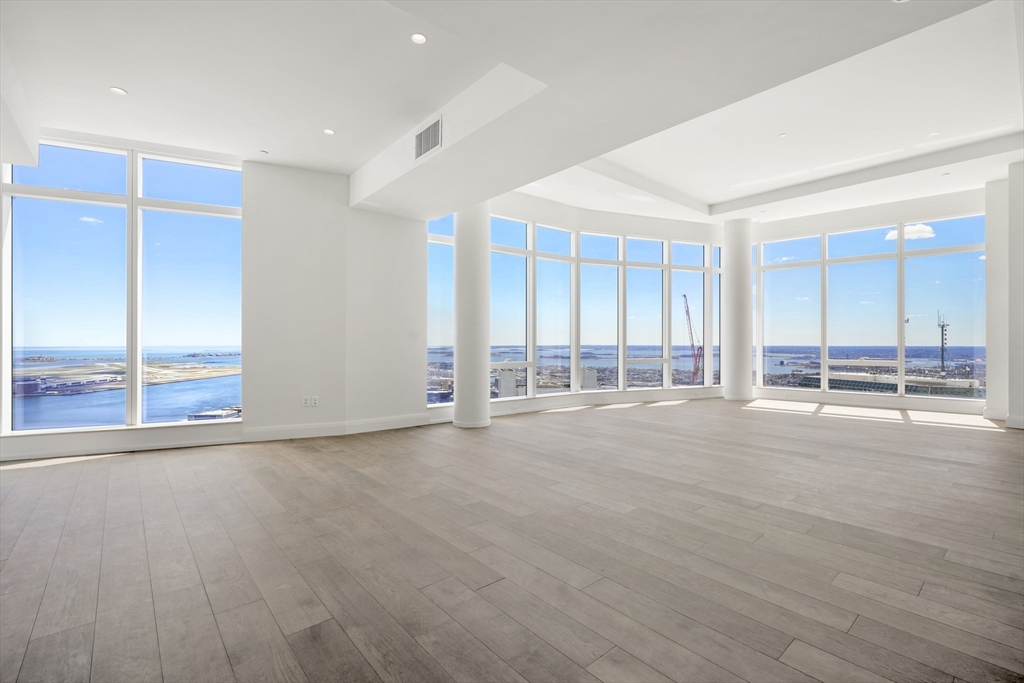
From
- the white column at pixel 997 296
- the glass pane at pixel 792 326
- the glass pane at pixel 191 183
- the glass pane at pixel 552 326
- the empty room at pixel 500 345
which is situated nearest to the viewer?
the empty room at pixel 500 345

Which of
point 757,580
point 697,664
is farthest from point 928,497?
point 697,664

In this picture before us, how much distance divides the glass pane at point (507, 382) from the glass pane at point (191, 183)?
14.5 ft

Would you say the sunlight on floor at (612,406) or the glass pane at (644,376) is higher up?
the glass pane at (644,376)

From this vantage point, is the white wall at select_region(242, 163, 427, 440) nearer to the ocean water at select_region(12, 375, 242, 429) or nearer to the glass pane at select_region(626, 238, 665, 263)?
the ocean water at select_region(12, 375, 242, 429)

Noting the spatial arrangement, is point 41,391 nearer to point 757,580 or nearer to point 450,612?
point 450,612

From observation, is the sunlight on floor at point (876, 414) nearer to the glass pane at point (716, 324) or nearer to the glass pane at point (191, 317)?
the glass pane at point (716, 324)

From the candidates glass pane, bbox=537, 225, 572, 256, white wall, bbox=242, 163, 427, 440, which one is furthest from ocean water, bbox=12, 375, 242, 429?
glass pane, bbox=537, 225, 572, 256

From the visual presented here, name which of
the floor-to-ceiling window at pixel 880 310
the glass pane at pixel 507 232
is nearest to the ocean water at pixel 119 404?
the glass pane at pixel 507 232

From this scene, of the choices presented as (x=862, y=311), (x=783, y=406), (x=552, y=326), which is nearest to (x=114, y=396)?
(x=552, y=326)

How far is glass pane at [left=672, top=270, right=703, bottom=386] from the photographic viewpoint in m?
10.3

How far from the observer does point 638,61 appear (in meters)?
3.11

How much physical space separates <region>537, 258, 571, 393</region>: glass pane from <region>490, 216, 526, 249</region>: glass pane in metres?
0.55

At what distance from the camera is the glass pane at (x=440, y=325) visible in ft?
24.2

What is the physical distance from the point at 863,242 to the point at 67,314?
40.8ft
